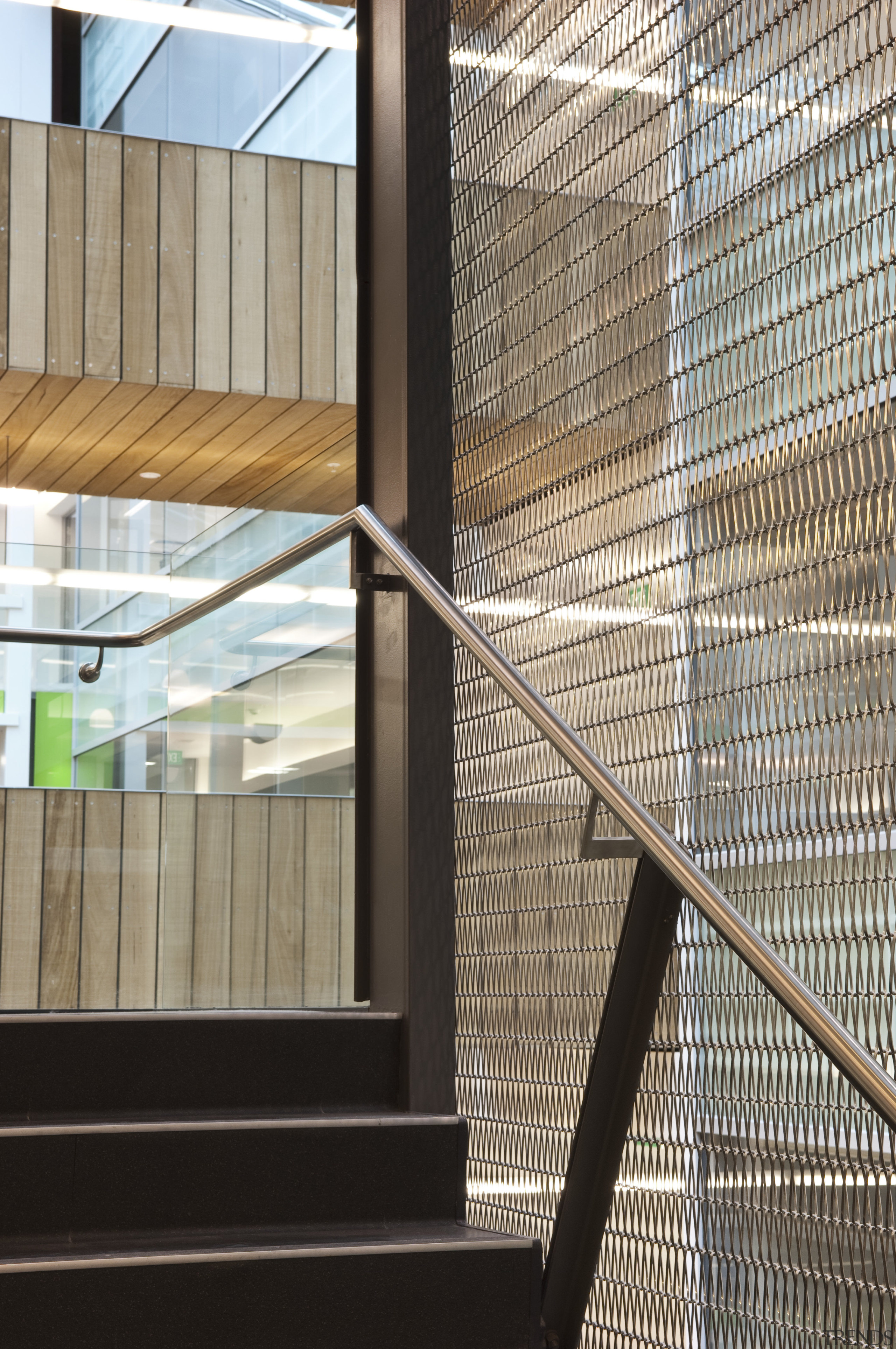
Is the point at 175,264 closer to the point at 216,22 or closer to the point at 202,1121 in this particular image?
the point at 216,22

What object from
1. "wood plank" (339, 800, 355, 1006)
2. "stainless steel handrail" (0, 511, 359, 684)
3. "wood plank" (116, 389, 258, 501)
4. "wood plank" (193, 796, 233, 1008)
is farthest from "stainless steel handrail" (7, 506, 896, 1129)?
"wood plank" (116, 389, 258, 501)

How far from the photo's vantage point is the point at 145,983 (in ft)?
18.3

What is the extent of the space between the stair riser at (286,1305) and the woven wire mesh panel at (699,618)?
0.58ft

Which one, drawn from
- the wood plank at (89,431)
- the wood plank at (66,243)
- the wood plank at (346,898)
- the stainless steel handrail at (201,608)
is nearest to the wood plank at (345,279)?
the wood plank at (89,431)

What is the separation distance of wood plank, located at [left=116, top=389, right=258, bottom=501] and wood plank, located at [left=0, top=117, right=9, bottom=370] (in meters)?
0.85

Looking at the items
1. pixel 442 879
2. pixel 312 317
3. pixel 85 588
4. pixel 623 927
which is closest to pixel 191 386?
pixel 312 317

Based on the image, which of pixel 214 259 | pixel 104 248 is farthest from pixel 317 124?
pixel 104 248

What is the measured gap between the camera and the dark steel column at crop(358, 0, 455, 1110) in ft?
9.83

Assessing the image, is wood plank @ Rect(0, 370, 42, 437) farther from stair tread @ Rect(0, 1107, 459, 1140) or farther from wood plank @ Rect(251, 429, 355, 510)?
stair tread @ Rect(0, 1107, 459, 1140)

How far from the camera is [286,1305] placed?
2271 mm

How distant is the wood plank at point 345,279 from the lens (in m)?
7.27

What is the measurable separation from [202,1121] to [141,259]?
5182mm

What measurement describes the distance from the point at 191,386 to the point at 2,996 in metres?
2.81

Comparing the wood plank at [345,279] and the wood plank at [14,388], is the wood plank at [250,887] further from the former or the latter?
the wood plank at [345,279]
